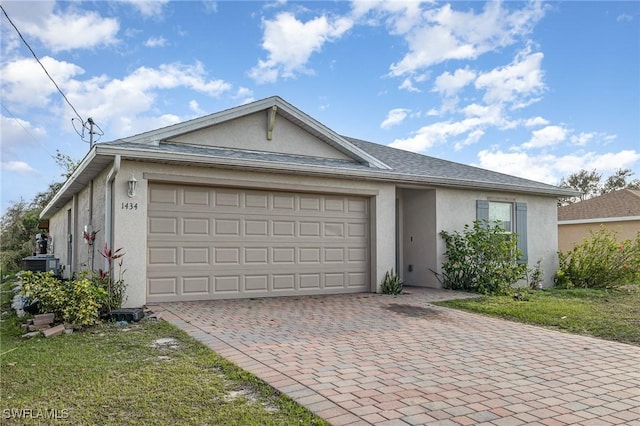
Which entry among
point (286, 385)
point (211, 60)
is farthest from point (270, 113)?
point (286, 385)

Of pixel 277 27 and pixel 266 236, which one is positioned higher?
pixel 277 27

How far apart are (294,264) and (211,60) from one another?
7.02 meters

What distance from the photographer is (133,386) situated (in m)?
3.78

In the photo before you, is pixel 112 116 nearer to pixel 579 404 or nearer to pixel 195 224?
pixel 195 224

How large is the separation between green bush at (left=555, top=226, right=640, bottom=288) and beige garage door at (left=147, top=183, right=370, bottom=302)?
258 inches

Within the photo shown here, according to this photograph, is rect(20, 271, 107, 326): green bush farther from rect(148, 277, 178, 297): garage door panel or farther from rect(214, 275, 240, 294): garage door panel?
rect(214, 275, 240, 294): garage door panel

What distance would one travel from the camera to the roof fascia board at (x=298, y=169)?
7.60m

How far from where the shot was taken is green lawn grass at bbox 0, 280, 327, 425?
316cm

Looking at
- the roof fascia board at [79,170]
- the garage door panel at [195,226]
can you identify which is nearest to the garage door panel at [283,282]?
the garage door panel at [195,226]

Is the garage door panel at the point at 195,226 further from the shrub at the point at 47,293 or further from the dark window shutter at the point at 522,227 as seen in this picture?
the dark window shutter at the point at 522,227

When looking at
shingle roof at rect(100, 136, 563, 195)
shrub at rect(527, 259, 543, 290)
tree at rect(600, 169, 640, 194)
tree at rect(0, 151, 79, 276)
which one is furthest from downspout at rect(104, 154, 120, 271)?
tree at rect(600, 169, 640, 194)

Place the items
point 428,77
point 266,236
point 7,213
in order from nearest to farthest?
point 266,236 → point 428,77 → point 7,213

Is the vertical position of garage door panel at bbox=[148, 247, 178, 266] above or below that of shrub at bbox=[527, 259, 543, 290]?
above

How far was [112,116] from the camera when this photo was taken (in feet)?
62.3
